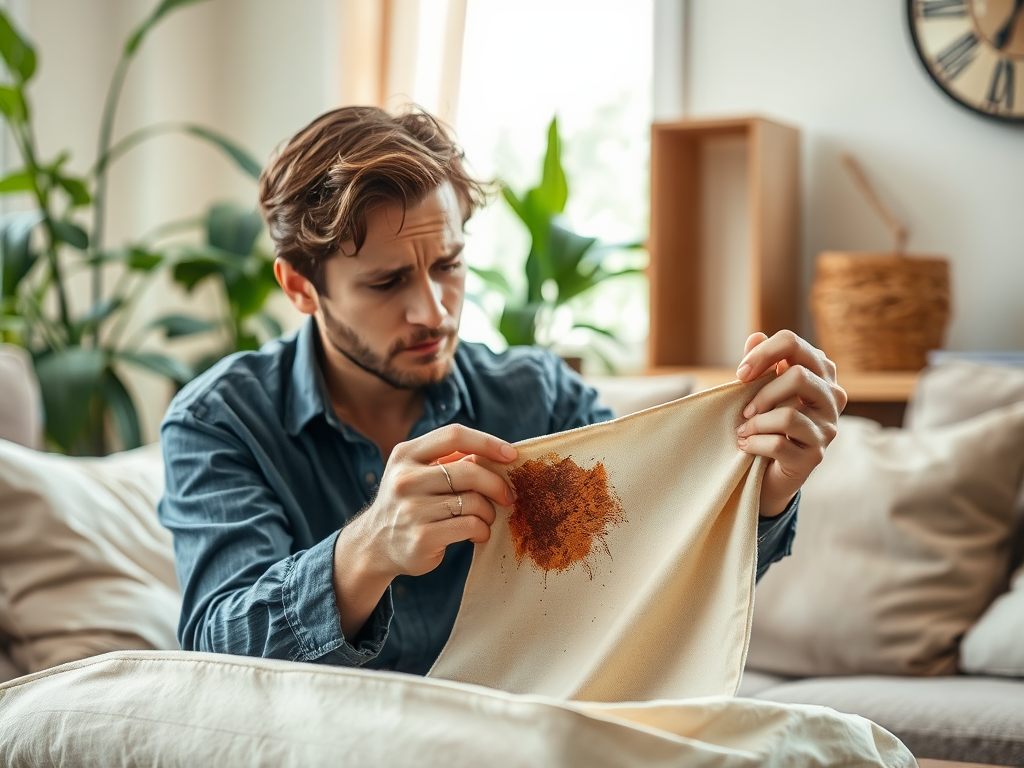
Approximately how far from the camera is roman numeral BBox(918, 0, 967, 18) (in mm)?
2582

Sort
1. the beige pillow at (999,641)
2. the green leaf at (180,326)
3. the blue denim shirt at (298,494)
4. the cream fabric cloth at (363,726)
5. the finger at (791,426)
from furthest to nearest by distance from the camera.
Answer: the green leaf at (180,326), the beige pillow at (999,641), the blue denim shirt at (298,494), the finger at (791,426), the cream fabric cloth at (363,726)

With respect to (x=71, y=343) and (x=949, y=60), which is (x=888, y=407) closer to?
(x=949, y=60)

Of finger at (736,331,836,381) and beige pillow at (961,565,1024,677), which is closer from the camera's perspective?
finger at (736,331,836,381)

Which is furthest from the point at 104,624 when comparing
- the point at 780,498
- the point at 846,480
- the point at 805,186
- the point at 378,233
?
the point at 805,186

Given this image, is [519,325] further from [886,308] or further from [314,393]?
[314,393]

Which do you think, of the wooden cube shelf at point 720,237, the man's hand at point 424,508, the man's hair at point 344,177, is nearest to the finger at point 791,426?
the man's hand at point 424,508

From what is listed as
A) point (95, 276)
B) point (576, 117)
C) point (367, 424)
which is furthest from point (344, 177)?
point (576, 117)

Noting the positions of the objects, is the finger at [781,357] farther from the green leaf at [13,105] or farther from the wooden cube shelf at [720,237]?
the green leaf at [13,105]

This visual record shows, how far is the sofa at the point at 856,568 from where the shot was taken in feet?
5.27

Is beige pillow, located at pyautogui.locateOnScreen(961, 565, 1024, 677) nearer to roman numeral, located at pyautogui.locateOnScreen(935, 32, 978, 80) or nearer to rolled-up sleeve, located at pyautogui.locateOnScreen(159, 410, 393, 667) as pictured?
rolled-up sleeve, located at pyautogui.locateOnScreen(159, 410, 393, 667)

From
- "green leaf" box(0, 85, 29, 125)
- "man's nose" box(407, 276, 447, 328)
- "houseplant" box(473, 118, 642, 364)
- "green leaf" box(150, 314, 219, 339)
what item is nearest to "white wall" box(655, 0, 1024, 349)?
"houseplant" box(473, 118, 642, 364)

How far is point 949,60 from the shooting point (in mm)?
2619

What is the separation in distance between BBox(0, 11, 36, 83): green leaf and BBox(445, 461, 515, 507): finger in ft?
7.22

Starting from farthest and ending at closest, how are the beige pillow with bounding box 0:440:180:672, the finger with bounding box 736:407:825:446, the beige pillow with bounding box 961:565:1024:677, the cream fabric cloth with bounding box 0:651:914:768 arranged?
the beige pillow with bounding box 961:565:1024:677, the beige pillow with bounding box 0:440:180:672, the finger with bounding box 736:407:825:446, the cream fabric cloth with bounding box 0:651:914:768
